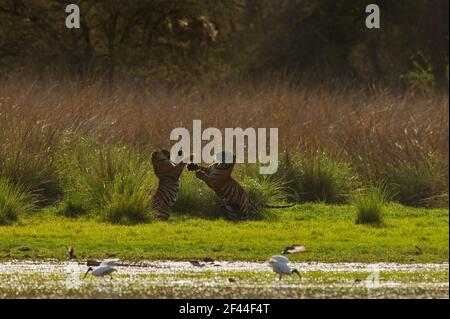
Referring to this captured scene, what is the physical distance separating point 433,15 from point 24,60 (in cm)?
1299

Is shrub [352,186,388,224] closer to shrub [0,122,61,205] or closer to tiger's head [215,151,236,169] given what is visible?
tiger's head [215,151,236,169]

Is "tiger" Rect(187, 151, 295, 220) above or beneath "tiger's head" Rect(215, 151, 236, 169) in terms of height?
beneath

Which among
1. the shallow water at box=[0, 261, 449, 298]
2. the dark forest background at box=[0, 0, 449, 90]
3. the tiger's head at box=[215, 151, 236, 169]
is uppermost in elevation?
the dark forest background at box=[0, 0, 449, 90]

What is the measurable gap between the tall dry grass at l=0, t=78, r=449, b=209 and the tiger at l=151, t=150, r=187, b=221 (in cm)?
159

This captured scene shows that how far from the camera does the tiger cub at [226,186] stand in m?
15.9

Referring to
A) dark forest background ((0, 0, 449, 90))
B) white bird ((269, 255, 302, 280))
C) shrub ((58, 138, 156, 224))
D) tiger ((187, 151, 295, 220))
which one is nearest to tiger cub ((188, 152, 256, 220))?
tiger ((187, 151, 295, 220))

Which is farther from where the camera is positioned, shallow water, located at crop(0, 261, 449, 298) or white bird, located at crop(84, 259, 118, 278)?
white bird, located at crop(84, 259, 118, 278)

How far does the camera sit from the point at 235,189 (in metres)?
15.9

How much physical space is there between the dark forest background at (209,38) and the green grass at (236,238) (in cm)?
1125

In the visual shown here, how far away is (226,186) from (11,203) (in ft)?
8.05

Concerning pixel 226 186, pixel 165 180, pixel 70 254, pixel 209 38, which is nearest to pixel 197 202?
pixel 226 186

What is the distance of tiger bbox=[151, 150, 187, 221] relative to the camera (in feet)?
51.5

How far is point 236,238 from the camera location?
14258 mm
